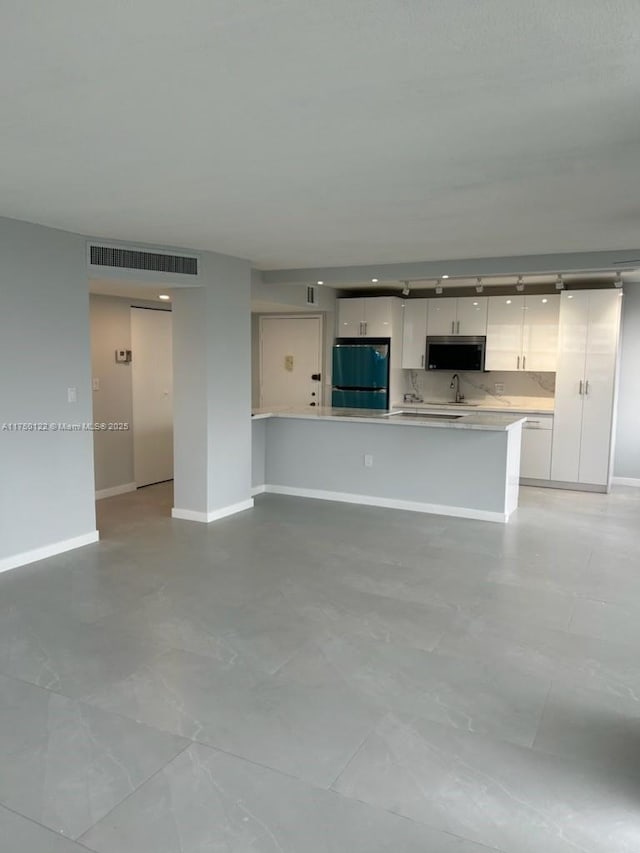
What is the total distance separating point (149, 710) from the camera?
8.73ft

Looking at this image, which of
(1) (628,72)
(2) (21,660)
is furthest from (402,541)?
(1) (628,72)

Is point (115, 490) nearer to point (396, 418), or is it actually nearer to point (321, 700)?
point (396, 418)

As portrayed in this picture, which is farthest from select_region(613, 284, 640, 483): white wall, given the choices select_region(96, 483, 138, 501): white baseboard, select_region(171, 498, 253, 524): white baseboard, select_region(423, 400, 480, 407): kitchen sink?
select_region(96, 483, 138, 501): white baseboard

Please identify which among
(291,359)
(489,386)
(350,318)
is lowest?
(489,386)

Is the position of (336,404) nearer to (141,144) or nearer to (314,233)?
(314,233)

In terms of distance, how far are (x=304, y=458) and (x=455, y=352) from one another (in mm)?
2534

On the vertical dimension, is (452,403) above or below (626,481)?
above

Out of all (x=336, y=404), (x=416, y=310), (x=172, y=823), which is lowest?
(x=172, y=823)

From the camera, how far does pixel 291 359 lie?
841cm

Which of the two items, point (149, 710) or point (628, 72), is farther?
point (149, 710)

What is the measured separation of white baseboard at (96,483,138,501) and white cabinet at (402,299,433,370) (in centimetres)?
378

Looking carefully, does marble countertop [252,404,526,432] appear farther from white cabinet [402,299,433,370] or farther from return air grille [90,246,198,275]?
return air grille [90,246,198,275]

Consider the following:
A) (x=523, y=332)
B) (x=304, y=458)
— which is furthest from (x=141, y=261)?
(x=523, y=332)

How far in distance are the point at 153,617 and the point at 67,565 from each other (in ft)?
3.94
